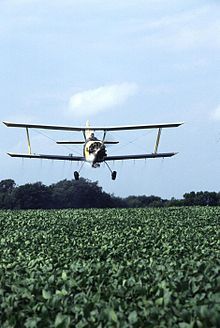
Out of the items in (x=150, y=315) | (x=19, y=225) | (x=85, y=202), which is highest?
Answer: (x=85, y=202)

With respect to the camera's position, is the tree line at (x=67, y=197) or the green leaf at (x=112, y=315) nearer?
the green leaf at (x=112, y=315)

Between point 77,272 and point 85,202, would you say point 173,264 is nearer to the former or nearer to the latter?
point 77,272

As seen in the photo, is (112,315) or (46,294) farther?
(46,294)

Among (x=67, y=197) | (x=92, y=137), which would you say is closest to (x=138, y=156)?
(x=92, y=137)

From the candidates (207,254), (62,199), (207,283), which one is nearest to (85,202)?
(62,199)

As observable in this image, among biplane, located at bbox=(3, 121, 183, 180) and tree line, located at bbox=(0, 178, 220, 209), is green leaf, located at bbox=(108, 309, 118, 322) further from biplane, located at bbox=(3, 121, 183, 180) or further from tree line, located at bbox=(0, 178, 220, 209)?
tree line, located at bbox=(0, 178, 220, 209)

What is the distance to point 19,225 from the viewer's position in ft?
131

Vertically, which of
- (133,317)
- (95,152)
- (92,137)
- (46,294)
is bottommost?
(133,317)

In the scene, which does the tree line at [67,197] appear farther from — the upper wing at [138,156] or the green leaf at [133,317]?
the green leaf at [133,317]

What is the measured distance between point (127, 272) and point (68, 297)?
8.04 ft

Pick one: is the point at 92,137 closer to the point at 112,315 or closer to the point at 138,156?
the point at 138,156

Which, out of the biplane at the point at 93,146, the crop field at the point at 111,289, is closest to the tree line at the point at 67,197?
the biplane at the point at 93,146

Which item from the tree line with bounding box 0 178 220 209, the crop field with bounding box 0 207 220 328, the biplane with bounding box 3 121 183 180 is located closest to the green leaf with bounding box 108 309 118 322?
the crop field with bounding box 0 207 220 328

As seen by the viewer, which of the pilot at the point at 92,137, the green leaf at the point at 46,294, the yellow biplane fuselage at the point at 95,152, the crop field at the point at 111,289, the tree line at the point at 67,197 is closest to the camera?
the crop field at the point at 111,289
